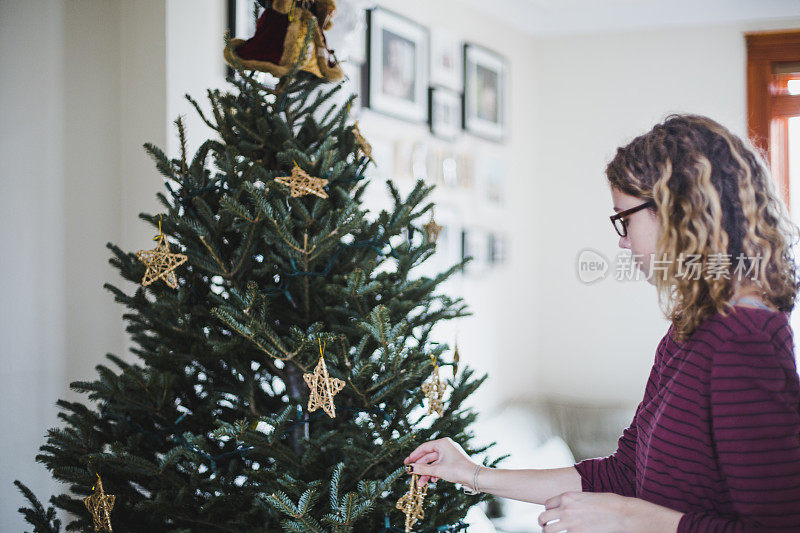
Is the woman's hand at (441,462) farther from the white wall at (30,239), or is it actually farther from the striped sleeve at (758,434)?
the white wall at (30,239)

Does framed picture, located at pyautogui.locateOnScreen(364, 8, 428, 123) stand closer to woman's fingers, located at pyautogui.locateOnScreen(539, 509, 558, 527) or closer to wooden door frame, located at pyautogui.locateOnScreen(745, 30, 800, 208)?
wooden door frame, located at pyautogui.locateOnScreen(745, 30, 800, 208)

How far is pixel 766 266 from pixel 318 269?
830mm

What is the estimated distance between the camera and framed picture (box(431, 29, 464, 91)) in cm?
329

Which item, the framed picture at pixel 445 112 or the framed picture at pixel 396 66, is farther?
the framed picture at pixel 445 112

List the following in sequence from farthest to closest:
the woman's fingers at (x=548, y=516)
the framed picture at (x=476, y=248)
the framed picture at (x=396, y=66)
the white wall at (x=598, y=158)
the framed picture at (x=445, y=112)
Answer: the white wall at (x=598, y=158)
the framed picture at (x=476, y=248)
the framed picture at (x=445, y=112)
the framed picture at (x=396, y=66)
the woman's fingers at (x=548, y=516)

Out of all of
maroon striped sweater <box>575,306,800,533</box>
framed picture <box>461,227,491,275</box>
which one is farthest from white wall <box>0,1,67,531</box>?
framed picture <box>461,227,491,275</box>

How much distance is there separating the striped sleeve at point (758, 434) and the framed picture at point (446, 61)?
8.69 feet

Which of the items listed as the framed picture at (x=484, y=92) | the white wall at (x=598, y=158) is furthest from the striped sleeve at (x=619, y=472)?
the white wall at (x=598, y=158)

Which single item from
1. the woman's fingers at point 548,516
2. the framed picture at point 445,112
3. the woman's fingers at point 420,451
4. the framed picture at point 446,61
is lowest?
the woman's fingers at point 548,516

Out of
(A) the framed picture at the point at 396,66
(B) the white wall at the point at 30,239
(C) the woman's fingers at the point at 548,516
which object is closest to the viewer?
(C) the woman's fingers at the point at 548,516

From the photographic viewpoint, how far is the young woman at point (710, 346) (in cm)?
86

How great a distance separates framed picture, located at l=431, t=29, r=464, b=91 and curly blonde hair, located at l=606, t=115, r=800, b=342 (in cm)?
242

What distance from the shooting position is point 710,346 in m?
0.94

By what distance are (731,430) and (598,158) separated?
3.44 metres
